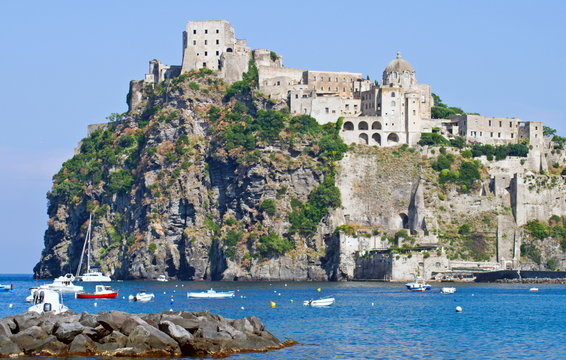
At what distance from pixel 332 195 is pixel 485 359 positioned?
70.8 metres

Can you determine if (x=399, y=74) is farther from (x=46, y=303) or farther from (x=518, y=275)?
(x=46, y=303)

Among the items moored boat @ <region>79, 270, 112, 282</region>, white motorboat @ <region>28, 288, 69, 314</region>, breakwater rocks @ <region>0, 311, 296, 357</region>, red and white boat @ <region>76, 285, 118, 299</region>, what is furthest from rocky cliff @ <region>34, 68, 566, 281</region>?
breakwater rocks @ <region>0, 311, 296, 357</region>

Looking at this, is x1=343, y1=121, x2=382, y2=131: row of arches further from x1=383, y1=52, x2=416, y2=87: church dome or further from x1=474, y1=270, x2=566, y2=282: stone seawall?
x1=474, y1=270, x2=566, y2=282: stone seawall

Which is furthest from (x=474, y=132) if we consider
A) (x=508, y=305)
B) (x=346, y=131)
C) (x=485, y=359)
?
(x=485, y=359)

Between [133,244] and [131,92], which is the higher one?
[131,92]

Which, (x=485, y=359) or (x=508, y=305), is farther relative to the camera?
(x=508, y=305)

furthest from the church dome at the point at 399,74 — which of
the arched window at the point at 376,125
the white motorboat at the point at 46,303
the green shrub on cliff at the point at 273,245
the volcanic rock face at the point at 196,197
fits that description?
the white motorboat at the point at 46,303

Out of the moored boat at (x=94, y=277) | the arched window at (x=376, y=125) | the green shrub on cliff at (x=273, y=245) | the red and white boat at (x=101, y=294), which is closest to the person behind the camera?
the red and white boat at (x=101, y=294)

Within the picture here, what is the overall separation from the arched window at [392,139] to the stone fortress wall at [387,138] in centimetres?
12

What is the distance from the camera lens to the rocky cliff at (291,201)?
115 m

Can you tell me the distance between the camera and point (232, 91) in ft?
414

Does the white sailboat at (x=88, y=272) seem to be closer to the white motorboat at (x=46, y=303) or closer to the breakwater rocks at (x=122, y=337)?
the white motorboat at (x=46, y=303)

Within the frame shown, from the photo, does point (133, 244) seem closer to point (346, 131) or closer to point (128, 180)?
point (128, 180)

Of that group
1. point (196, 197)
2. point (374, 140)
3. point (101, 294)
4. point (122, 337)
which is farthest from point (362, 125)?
point (122, 337)
